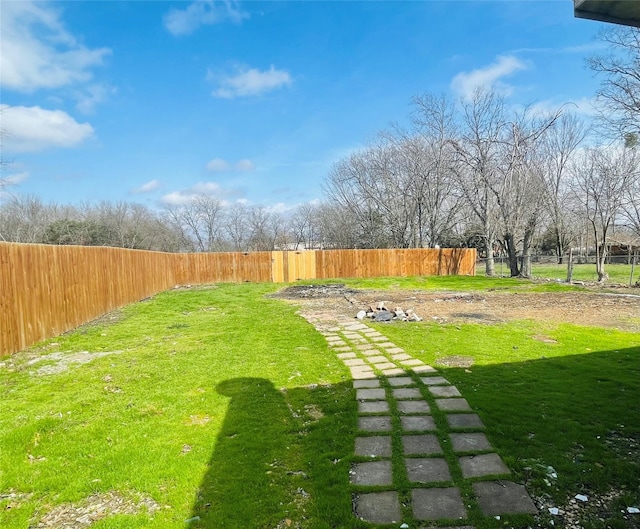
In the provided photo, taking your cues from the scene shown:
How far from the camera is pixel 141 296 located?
11.8m

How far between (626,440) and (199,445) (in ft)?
9.27

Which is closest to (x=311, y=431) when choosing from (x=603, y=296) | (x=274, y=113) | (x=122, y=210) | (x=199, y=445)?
(x=199, y=445)

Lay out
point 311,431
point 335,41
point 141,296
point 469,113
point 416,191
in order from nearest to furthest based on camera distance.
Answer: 1. point 311,431
2. point 335,41
3. point 141,296
4. point 469,113
5. point 416,191

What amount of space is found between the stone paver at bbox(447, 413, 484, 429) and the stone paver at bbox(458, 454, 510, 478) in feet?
1.27

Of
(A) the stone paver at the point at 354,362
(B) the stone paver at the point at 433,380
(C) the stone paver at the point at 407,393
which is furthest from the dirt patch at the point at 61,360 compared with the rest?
(B) the stone paver at the point at 433,380

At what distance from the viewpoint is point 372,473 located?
2.11 metres

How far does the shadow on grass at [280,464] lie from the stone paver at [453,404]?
2.42 ft

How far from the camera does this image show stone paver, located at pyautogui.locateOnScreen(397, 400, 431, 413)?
2.91 meters

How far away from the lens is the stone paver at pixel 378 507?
175cm

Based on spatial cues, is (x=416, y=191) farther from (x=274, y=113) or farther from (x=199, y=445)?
(x=199, y=445)

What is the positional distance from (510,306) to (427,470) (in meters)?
7.61

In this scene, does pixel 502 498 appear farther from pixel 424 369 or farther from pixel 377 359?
pixel 377 359

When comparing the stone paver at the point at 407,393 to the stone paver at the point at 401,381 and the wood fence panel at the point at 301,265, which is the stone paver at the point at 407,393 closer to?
the stone paver at the point at 401,381

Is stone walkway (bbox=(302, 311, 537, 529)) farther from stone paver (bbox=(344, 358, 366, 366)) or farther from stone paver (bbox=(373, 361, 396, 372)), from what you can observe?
stone paver (bbox=(344, 358, 366, 366))
